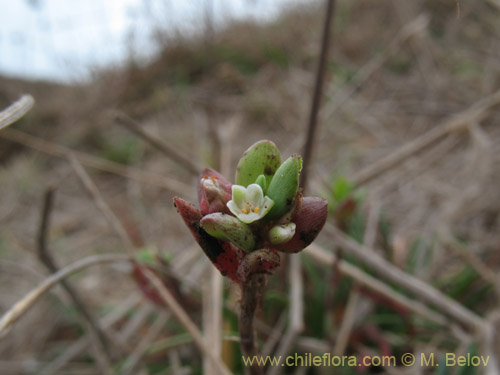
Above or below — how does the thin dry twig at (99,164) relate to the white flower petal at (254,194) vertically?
above

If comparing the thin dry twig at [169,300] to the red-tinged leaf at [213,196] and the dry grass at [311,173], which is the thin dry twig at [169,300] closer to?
the dry grass at [311,173]

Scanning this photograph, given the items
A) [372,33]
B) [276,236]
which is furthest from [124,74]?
[276,236]

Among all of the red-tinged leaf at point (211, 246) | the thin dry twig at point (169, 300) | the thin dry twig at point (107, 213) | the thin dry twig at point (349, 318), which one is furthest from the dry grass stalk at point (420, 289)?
the red-tinged leaf at point (211, 246)

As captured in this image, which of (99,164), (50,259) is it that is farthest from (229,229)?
(99,164)

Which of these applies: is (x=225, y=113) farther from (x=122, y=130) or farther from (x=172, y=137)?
(x=122, y=130)

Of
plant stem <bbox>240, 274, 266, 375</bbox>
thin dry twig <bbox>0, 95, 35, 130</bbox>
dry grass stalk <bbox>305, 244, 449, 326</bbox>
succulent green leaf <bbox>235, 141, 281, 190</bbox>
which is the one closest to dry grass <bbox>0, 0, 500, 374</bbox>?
dry grass stalk <bbox>305, 244, 449, 326</bbox>

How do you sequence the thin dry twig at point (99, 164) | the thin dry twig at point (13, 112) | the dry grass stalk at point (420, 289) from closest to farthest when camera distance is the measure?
the thin dry twig at point (13, 112)
the dry grass stalk at point (420, 289)
the thin dry twig at point (99, 164)

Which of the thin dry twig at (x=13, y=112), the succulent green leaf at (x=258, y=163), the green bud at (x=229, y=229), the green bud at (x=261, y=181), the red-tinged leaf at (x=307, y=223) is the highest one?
the thin dry twig at (x=13, y=112)

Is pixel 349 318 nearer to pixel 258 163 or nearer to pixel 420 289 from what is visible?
pixel 420 289
